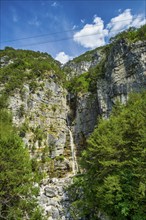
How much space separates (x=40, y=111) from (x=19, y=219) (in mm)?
21041

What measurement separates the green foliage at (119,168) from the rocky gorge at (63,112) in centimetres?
593

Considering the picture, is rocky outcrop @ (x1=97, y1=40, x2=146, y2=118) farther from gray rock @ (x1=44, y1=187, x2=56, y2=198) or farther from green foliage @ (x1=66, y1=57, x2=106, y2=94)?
gray rock @ (x1=44, y1=187, x2=56, y2=198)

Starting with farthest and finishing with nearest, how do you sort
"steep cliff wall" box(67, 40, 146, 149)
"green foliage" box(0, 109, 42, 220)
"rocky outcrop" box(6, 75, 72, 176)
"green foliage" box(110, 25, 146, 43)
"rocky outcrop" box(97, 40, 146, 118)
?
"rocky outcrop" box(6, 75, 72, 176) < "green foliage" box(110, 25, 146, 43) < "steep cliff wall" box(67, 40, 146, 149) < "rocky outcrop" box(97, 40, 146, 118) < "green foliage" box(0, 109, 42, 220)

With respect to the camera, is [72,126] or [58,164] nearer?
[58,164]

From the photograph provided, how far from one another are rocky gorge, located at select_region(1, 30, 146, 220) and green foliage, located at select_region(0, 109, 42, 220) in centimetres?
450

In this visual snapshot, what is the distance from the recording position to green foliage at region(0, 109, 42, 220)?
1544 cm

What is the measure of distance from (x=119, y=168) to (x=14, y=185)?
25.1 ft

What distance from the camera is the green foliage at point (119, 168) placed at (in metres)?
12.4

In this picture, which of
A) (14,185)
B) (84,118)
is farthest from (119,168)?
(84,118)

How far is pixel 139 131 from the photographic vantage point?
45.9 ft

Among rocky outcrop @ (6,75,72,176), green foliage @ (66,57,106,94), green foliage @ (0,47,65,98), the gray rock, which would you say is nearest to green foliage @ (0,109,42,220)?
the gray rock

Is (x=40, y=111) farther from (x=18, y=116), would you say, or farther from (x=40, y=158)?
(x=40, y=158)

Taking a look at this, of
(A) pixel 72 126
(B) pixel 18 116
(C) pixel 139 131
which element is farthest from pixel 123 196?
(A) pixel 72 126

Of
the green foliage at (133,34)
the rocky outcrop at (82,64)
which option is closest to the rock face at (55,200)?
the green foliage at (133,34)
